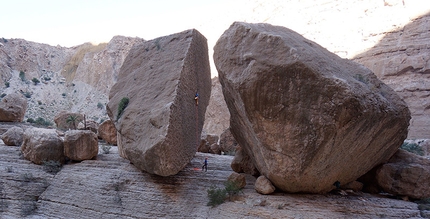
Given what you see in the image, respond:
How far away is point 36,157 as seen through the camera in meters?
14.4

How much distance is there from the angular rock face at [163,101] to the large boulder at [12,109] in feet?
36.5

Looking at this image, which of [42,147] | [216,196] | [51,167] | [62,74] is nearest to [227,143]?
[216,196]

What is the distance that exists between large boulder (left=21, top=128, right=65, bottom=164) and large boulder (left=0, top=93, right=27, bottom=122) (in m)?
8.22

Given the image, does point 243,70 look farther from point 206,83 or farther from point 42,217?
point 42,217

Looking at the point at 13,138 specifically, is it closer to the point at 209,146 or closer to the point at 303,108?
the point at 209,146

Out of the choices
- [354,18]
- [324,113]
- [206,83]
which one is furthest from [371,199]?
[354,18]

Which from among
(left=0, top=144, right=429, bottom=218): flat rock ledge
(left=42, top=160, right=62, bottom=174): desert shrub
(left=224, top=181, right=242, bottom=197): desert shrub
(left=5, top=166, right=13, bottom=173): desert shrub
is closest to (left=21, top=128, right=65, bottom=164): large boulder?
(left=42, top=160, right=62, bottom=174): desert shrub

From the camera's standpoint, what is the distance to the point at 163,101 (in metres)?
11.7

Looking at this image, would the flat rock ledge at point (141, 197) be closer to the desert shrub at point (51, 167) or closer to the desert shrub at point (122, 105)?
the desert shrub at point (51, 167)

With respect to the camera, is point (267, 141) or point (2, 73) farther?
point (2, 73)

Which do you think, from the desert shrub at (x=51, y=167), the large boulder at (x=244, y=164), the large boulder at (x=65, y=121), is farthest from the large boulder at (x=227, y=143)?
the large boulder at (x=65, y=121)

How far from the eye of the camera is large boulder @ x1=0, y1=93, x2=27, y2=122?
21.6 metres

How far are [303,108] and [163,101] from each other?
4781 millimetres

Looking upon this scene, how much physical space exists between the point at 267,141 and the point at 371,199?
11.5 feet
